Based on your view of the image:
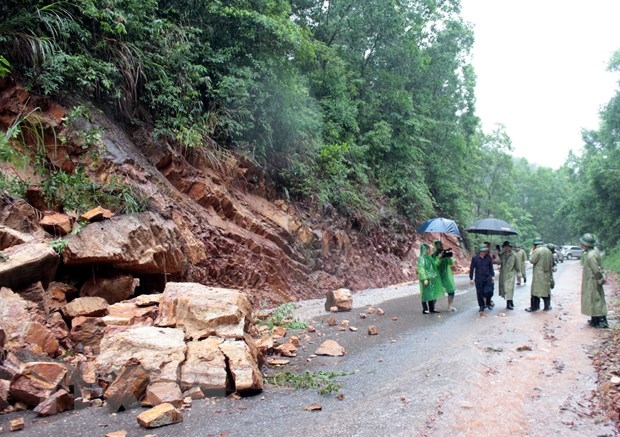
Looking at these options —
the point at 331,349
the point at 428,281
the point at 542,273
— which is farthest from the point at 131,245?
the point at 542,273

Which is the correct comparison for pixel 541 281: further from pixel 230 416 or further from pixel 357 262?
Answer: pixel 230 416

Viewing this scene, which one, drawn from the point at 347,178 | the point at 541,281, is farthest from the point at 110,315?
the point at 347,178

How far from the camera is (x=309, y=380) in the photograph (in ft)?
18.0

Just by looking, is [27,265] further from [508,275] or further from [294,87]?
[508,275]

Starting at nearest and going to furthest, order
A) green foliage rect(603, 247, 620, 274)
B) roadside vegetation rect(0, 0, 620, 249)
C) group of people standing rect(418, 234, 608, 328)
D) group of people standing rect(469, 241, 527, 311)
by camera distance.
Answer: roadside vegetation rect(0, 0, 620, 249)
group of people standing rect(418, 234, 608, 328)
group of people standing rect(469, 241, 527, 311)
green foliage rect(603, 247, 620, 274)

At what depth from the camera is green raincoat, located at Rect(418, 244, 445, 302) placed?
10.1m

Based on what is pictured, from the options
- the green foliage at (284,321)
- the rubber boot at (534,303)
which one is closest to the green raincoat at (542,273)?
the rubber boot at (534,303)

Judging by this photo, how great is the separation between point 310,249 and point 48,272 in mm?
8191

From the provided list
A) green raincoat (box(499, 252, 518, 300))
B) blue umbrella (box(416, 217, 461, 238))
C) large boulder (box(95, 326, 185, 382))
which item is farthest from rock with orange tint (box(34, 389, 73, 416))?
green raincoat (box(499, 252, 518, 300))

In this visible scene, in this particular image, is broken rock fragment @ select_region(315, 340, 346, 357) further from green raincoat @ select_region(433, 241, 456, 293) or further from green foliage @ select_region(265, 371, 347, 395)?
green raincoat @ select_region(433, 241, 456, 293)

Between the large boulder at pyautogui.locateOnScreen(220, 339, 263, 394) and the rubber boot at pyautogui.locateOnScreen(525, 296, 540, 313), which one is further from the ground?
the large boulder at pyautogui.locateOnScreen(220, 339, 263, 394)

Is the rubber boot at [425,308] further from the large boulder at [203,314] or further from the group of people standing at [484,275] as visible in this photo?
the large boulder at [203,314]

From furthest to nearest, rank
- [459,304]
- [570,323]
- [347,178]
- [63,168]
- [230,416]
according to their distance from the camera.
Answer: [347,178] → [459,304] → [570,323] → [63,168] → [230,416]

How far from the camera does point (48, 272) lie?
623 centimetres
